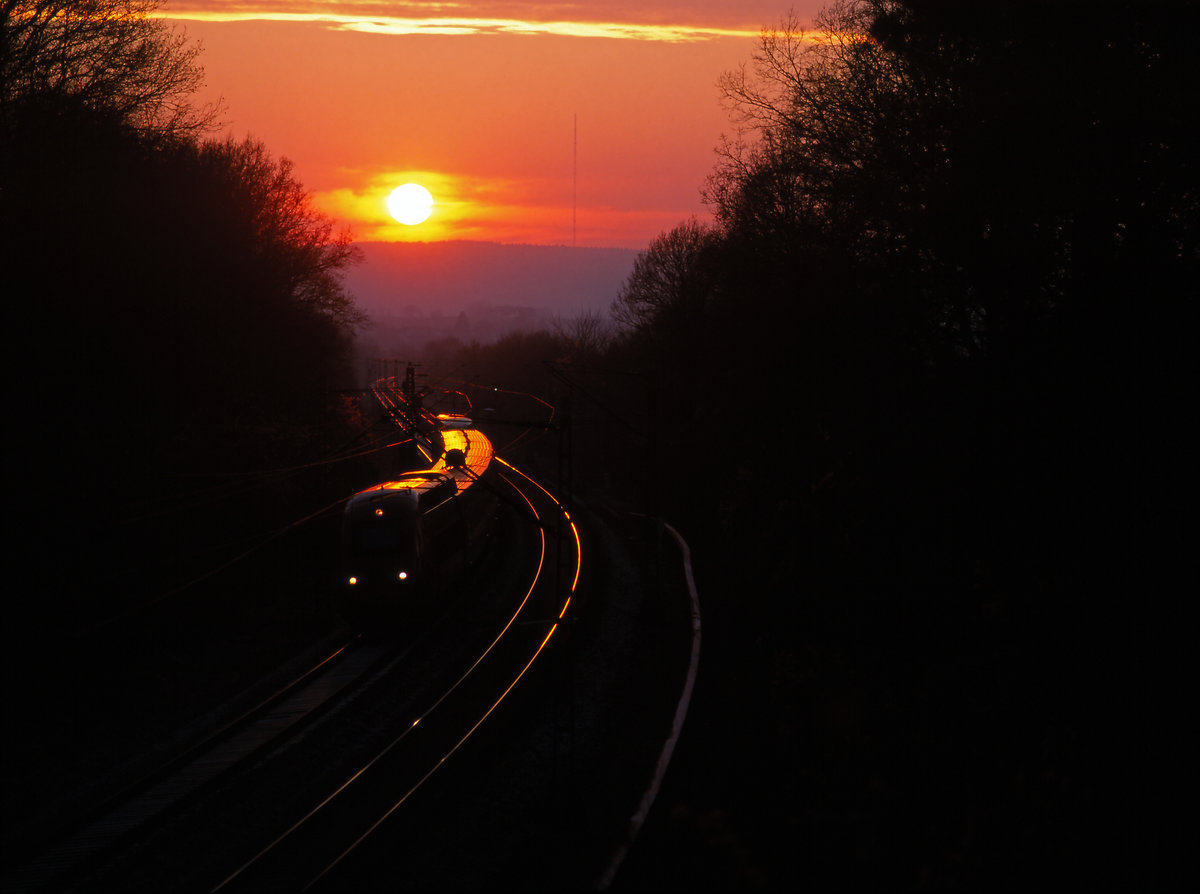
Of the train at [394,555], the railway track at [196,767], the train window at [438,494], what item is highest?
the train window at [438,494]

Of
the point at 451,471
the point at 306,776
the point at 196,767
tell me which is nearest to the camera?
the point at 306,776

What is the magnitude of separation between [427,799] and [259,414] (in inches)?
792

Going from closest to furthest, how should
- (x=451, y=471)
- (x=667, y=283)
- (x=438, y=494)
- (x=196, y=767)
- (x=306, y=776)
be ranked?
(x=306, y=776) → (x=196, y=767) → (x=438, y=494) → (x=451, y=471) → (x=667, y=283)

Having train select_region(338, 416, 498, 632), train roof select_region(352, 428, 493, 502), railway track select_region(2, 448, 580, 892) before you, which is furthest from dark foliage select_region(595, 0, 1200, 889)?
train roof select_region(352, 428, 493, 502)

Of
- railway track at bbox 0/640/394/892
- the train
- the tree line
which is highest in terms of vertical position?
the tree line

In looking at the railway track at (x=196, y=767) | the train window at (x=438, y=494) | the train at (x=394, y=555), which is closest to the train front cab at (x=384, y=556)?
the train at (x=394, y=555)

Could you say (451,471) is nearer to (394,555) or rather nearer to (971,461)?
(394,555)

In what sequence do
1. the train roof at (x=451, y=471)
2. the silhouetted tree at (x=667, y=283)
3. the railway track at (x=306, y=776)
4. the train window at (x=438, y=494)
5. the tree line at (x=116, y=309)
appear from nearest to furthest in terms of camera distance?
the railway track at (x=306, y=776) → the tree line at (x=116, y=309) → the train window at (x=438, y=494) → the train roof at (x=451, y=471) → the silhouetted tree at (x=667, y=283)

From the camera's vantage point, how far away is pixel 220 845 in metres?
11.8

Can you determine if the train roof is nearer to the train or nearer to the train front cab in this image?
the train

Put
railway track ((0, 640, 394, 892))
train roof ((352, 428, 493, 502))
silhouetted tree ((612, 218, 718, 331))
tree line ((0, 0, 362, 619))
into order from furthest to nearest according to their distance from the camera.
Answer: silhouetted tree ((612, 218, 718, 331)) < train roof ((352, 428, 493, 502)) < tree line ((0, 0, 362, 619)) < railway track ((0, 640, 394, 892))

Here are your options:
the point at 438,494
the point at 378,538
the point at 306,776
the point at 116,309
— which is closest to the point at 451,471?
the point at 438,494

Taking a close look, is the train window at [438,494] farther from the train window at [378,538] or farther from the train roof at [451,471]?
the train window at [378,538]

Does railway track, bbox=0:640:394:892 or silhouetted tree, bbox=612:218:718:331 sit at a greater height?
silhouetted tree, bbox=612:218:718:331
